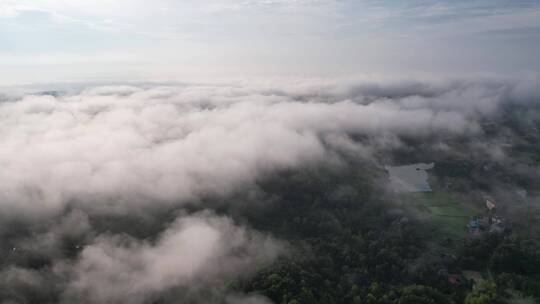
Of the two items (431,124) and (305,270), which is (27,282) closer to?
(305,270)

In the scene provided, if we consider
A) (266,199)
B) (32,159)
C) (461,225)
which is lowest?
(461,225)

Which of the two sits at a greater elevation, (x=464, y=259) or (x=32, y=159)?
(x=32, y=159)

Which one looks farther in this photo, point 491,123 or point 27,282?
point 491,123

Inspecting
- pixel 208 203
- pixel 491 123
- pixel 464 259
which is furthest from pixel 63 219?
pixel 491 123

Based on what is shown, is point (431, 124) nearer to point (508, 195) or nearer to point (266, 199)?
point (508, 195)

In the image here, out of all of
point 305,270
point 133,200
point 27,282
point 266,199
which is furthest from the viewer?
point 266,199

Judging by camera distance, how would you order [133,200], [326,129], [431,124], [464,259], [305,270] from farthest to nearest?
[431,124]
[326,129]
[133,200]
[464,259]
[305,270]

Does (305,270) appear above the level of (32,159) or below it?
below

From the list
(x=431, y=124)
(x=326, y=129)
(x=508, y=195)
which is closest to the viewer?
(x=508, y=195)

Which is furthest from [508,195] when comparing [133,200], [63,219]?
[63,219]
